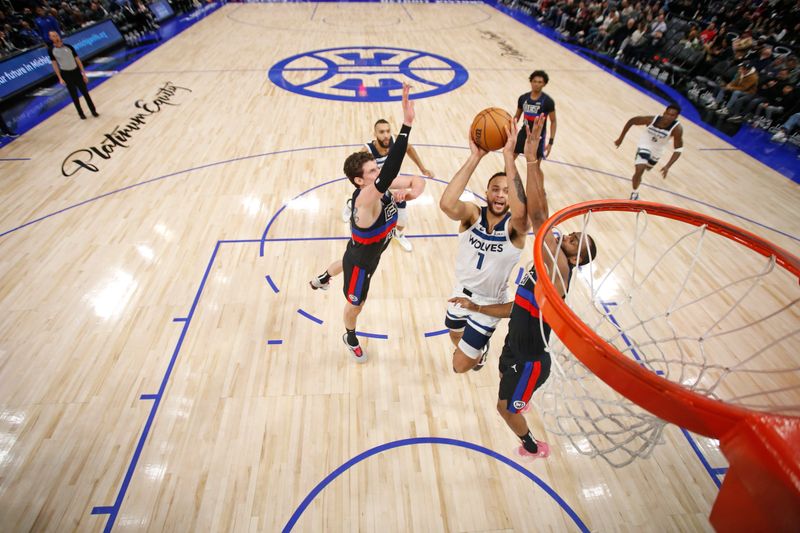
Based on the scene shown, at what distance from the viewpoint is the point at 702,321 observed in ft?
14.8

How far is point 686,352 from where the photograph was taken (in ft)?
13.7

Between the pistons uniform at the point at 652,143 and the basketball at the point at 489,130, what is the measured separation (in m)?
4.14

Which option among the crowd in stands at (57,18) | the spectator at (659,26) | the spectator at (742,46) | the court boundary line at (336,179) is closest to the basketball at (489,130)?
the court boundary line at (336,179)

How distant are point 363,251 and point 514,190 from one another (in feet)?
4.80

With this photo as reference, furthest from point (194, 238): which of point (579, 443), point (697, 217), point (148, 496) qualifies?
point (697, 217)

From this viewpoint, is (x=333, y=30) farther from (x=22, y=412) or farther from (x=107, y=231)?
(x=22, y=412)

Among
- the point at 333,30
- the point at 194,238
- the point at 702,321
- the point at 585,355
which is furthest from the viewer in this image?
the point at 333,30

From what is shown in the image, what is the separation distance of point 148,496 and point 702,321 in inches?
221

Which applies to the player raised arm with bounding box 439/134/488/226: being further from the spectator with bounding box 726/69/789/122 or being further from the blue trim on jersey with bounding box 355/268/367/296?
the spectator with bounding box 726/69/789/122

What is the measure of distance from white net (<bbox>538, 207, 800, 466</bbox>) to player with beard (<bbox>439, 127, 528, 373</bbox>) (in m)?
0.71

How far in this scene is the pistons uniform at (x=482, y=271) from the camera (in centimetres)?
301

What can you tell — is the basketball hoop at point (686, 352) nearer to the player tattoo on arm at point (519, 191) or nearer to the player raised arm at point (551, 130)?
the player tattoo on arm at point (519, 191)

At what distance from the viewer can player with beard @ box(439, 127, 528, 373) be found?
2750 millimetres

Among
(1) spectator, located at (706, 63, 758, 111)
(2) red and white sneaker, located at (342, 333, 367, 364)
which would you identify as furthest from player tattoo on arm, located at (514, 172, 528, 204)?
(1) spectator, located at (706, 63, 758, 111)
